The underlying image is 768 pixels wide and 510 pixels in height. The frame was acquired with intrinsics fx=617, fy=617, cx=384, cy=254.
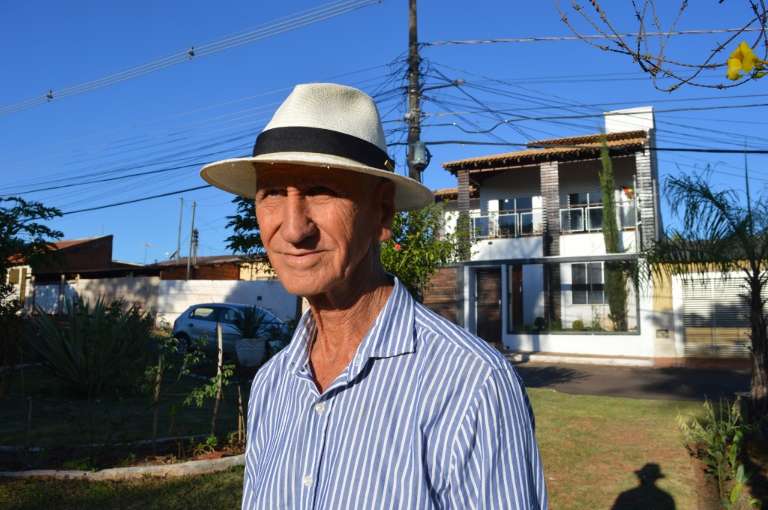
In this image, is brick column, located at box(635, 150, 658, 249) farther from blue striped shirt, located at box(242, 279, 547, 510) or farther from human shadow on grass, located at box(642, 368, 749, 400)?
blue striped shirt, located at box(242, 279, 547, 510)

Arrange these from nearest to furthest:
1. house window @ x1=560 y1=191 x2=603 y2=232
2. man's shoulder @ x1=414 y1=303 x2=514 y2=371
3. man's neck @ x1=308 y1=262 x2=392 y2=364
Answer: man's shoulder @ x1=414 y1=303 x2=514 y2=371 < man's neck @ x1=308 y1=262 x2=392 y2=364 < house window @ x1=560 y1=191 x2=603 y2=232

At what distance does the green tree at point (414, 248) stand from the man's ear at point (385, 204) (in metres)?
7.04

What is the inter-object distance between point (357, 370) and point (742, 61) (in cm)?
116

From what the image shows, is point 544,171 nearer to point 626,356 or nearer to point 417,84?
point 626,356

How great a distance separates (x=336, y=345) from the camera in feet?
5.86

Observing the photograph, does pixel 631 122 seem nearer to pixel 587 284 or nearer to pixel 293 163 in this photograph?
pixel 587 284

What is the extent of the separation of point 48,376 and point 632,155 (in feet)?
62.8

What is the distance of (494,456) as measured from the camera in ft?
4.09

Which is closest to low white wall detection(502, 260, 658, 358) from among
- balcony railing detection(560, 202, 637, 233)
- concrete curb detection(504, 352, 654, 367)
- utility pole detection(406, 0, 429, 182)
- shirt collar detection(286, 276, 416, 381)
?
concrete curb detection(504, 352, 654, 367)

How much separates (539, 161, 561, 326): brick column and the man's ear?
68.7ft

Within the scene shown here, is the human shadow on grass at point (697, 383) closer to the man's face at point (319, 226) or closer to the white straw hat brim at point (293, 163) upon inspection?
the white straw hat brim at point (293, 163)

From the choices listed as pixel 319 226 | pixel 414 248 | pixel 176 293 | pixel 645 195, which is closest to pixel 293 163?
pixel 319 226

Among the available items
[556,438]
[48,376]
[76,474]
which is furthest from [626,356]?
[76,474]

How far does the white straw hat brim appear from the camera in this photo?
61.1 inches
